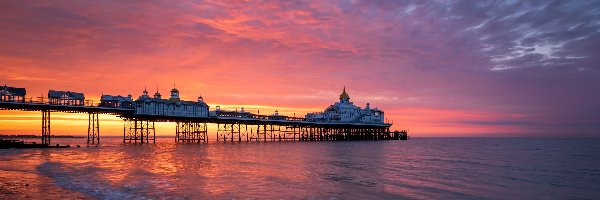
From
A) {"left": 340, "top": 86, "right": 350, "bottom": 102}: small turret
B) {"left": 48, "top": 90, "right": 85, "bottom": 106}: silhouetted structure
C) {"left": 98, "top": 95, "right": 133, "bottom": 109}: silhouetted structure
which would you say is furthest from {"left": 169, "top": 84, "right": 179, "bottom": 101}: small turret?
{"left": 340, "top": 86, "right": 350, "bottom": 102}: small turret

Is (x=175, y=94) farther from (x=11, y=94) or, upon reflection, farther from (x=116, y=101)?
(x=11, y=94)

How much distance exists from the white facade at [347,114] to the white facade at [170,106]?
4095 cm

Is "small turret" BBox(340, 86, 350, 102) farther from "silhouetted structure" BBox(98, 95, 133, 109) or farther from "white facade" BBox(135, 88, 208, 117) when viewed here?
"silhouetted structure" BBox(98, 95, 133, 109)

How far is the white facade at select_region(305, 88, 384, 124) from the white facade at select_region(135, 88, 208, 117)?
4095 cm

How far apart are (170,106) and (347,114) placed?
Result: 60.4 metres

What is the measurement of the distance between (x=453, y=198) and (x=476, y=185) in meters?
5.33

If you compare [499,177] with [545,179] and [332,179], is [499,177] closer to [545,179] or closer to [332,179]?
[545,179]

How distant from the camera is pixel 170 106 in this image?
78125mm

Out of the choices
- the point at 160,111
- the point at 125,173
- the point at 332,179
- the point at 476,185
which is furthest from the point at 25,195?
the point at 160,111

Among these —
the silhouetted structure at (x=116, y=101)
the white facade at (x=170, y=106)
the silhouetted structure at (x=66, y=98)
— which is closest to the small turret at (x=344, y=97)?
the white facade at (x=170, y=106)

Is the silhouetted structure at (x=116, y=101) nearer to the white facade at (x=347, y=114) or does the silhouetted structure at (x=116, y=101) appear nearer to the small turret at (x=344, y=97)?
the white facade at (x=347, y=114)

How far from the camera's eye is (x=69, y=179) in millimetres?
24297

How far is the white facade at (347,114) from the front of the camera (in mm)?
122812

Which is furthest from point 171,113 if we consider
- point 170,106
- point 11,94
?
point 11,94
